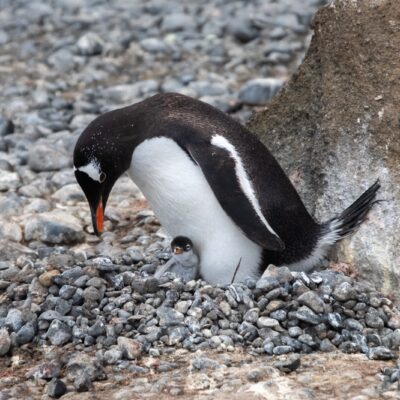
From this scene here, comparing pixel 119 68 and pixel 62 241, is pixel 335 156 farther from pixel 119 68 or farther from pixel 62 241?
pixel 119 68

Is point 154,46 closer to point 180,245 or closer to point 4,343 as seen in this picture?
point 180,245

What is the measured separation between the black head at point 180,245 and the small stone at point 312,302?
69cm

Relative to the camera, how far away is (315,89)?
5090mm

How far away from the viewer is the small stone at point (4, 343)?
4125mm

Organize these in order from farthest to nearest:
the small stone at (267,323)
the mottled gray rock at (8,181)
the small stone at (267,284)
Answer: the mottled gray rock at (8,181) → the small stone at (267,284) → the small stone at (267,323)

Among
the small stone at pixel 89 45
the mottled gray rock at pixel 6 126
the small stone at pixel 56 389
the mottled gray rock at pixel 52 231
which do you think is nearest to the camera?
the small stone at pixel 56 389

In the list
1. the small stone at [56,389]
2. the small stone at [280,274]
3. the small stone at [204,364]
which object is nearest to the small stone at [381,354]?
the small stone at [280,274]

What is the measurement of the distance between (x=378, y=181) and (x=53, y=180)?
2793 mm

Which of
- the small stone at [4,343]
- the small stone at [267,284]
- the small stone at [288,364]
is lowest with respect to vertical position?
the small stone at [4,343]

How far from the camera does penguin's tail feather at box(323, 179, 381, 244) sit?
4.47 m

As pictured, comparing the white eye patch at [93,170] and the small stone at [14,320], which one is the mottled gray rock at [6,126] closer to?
the white eye patch at [93,170]

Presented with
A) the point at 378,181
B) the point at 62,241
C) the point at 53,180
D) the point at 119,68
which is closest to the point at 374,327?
the point at 378,181

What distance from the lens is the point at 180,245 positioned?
459 cm

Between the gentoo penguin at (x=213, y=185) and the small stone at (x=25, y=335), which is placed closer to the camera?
the small stone at (x=25, y=335)
